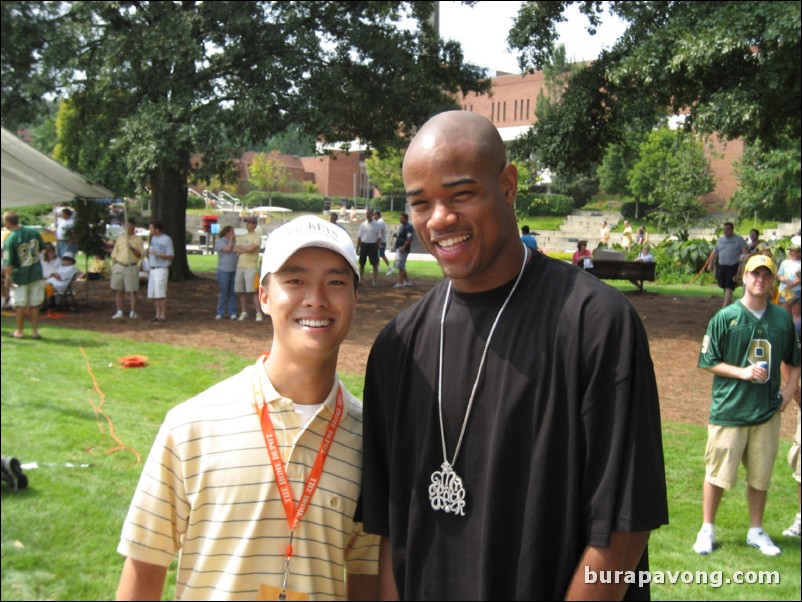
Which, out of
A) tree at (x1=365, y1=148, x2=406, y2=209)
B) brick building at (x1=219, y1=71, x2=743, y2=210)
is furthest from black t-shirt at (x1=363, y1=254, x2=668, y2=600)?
tree at (x1=365, y1=148, x2=406, y2=209)

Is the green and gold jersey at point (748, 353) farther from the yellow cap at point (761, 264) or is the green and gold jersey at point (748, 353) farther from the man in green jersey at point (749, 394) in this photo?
the yellow cap at point (761, 264)

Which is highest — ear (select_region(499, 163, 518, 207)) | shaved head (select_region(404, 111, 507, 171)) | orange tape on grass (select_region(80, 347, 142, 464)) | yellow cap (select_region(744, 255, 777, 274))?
shaved head (select_region(404, 111, 507, 171))

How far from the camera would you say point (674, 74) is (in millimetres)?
13273

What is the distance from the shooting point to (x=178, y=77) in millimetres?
16672

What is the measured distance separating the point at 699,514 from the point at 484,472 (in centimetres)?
511

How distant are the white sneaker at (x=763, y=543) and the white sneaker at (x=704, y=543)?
A: 272mm

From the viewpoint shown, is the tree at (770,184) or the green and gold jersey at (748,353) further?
the tree at (770,184)

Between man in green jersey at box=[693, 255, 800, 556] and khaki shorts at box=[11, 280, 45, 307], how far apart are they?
10.7 meters

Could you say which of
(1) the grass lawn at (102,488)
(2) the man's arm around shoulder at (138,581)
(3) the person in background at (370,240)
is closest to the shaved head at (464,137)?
(2) the man's arm around shoulder at (138,581)

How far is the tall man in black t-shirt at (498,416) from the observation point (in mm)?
1916

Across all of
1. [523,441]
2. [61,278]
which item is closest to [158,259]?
[61,278]

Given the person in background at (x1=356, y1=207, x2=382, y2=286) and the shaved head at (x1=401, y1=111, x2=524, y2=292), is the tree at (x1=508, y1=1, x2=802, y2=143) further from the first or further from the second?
the shaved head at (x1=401, y1=111, x2=524, y2=292)

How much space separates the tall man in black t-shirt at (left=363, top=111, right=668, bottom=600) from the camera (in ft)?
6.29

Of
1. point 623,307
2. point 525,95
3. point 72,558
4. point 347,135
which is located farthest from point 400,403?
point 525,95
